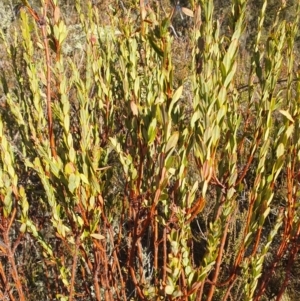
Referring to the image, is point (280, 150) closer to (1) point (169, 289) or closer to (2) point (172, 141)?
(2) point (172, 141)

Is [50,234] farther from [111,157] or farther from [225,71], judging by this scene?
[225,71]

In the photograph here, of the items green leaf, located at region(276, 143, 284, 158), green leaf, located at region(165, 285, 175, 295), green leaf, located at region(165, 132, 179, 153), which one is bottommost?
green leaf, located at region(165, 285, 175, 295)

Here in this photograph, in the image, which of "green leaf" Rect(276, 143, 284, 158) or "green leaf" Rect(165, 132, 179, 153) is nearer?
"green leaf" Rect(165, 132, 179, 153)

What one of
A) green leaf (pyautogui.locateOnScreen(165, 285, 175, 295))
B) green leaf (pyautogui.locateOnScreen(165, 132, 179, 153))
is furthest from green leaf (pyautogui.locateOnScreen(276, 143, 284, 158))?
green leaf (pyautogui.locateOnScreen(165, 285, 175, 295))

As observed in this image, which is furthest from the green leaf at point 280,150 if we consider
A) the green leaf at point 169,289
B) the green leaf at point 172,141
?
the green leaf at point 169,289

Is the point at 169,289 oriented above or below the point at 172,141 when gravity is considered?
below

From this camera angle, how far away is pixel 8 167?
104cm

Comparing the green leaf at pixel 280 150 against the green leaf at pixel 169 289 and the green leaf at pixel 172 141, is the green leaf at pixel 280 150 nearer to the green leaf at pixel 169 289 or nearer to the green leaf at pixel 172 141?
the green leaf at pixel 172 141

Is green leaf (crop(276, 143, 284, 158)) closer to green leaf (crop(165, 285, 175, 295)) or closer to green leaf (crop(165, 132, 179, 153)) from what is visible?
green leaf (crop(165, 132, 179, 153))

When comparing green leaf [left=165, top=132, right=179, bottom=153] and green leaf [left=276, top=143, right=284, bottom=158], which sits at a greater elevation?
green leaf [left=165, top=132, right=179, bottom=153]

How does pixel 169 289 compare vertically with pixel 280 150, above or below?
below

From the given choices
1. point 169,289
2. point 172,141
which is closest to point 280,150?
point 172,141

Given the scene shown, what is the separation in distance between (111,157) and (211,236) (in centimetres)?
119

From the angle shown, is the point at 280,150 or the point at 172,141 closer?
the point at 172,141
